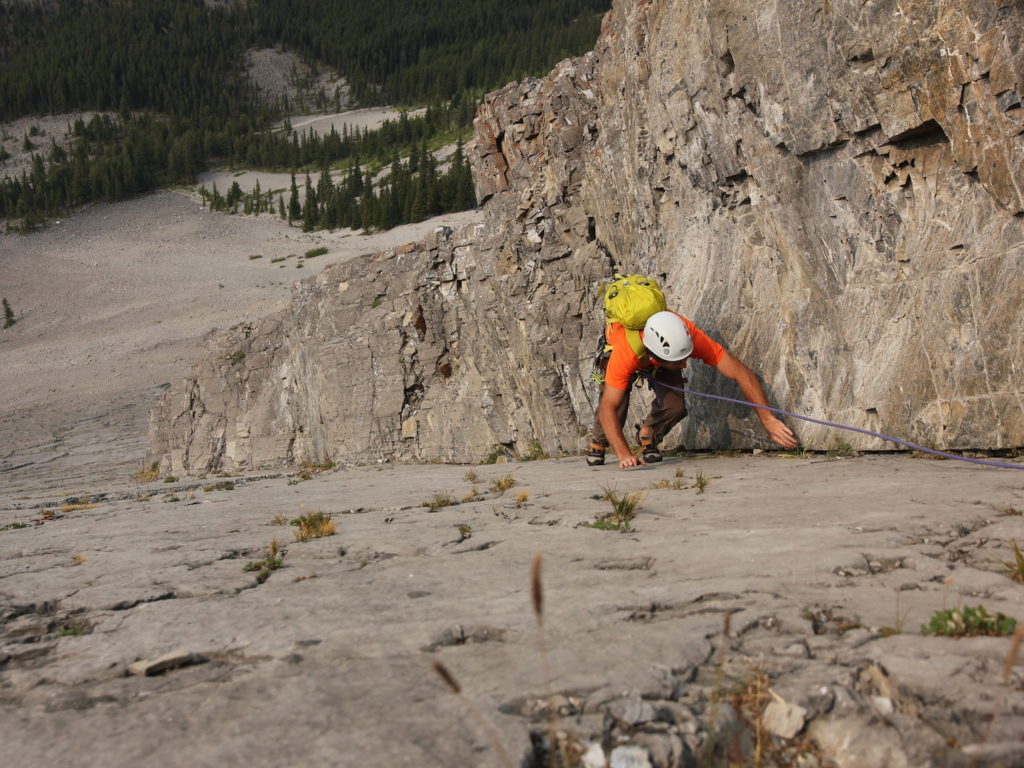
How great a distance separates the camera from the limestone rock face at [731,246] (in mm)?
7797

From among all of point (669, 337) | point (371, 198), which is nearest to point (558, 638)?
point (669, 337)

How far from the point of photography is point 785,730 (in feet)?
10.1

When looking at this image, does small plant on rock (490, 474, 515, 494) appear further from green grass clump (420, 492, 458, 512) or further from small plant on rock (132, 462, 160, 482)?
small plant on rock (132, 462, 160, 482)

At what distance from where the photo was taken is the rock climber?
9.46 metres

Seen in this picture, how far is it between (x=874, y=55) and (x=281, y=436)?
17.9m

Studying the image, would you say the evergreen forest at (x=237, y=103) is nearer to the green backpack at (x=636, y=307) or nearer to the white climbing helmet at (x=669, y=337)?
the green backpack at (x=636, y=307)

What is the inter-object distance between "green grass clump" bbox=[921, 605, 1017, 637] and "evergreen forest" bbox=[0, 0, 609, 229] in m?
82.6

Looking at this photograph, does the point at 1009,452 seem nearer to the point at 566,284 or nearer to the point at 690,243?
the point at 690,243

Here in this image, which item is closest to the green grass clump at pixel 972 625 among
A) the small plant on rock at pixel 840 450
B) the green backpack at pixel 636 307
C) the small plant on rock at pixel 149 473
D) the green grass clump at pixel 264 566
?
the green grass clump at pixel 264 566

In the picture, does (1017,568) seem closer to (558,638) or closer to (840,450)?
(558,638)

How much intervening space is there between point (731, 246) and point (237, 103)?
574 feet

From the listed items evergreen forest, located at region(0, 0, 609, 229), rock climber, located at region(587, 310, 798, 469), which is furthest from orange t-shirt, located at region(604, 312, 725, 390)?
evergreen forest, located at region(0, 0, 609, 229)

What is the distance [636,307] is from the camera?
32.2 ft

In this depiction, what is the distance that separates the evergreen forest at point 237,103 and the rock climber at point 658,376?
75.5 meters
